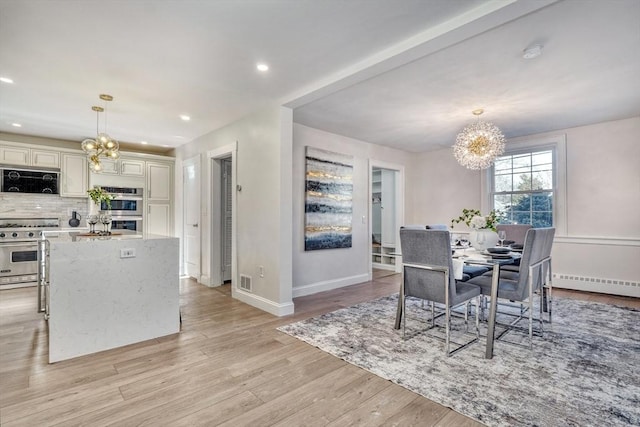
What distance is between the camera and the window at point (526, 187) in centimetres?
514

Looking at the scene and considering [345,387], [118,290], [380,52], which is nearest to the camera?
[345,387]

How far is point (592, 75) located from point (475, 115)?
1258mm

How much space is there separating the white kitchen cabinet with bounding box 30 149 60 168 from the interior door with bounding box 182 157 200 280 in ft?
6.45

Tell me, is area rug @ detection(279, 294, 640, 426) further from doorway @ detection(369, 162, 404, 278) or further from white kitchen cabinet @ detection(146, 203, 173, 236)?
Answer: white kitchen cabinet @ detection(146, 203, 173, 236)

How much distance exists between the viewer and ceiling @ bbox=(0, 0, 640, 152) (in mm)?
2078

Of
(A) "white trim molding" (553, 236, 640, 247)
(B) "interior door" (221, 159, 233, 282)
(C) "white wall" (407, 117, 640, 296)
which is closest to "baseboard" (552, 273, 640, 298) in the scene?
(C) "white wall" (407, 117, 640, 296)

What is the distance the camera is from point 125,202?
5805mm

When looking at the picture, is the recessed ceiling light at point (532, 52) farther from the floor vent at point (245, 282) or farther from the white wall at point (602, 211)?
the floor vent at point (245, 282)

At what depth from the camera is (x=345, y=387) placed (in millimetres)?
2125

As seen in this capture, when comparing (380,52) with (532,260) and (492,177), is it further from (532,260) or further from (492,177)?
(492,177)

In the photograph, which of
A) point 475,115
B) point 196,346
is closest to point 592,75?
point 475,115

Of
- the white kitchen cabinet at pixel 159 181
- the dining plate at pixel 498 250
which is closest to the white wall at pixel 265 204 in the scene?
the dining plate at pixel 498 250

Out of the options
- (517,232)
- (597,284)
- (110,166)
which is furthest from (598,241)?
(110,166)

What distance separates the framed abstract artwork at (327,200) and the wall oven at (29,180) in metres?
4.32
